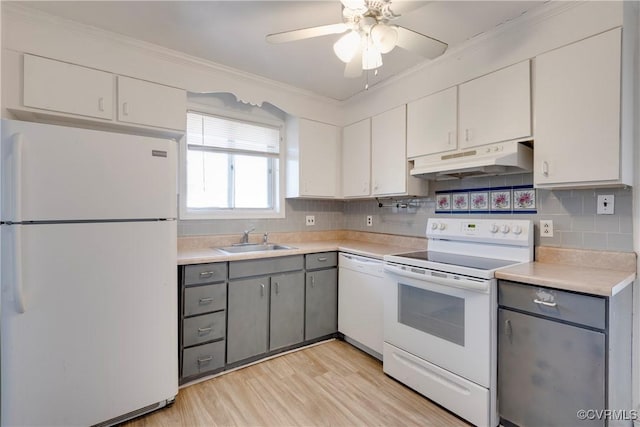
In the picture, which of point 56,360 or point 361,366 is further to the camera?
point 361,366

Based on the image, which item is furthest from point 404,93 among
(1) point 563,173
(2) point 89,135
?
(2) point 89,135

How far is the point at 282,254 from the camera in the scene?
8.16ft

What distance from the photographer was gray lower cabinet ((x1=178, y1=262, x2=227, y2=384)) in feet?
6.83

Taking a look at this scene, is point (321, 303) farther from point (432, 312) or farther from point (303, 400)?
point (432, 312)

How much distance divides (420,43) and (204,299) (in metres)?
2.07

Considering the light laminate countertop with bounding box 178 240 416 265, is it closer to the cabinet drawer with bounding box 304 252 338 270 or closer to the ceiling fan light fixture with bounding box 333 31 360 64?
the cabinet drawer with bounding box 304 252 338 270

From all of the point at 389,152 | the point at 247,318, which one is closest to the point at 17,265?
the point at 247,318

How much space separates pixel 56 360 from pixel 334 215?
104 inches

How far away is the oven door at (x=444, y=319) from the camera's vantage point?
5.49ft

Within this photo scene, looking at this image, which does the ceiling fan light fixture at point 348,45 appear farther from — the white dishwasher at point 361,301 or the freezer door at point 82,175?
the white dishwasher at point 361,301

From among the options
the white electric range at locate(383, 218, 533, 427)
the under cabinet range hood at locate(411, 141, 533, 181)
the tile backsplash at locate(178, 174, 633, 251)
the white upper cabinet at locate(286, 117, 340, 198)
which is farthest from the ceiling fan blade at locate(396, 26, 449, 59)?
the white upper cabinet at locate(286, 117, 340, 198)

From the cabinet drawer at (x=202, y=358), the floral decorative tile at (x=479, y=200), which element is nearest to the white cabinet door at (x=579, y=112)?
the floral decorative tile at (x=479, y=200)

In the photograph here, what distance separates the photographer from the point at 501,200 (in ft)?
7.30

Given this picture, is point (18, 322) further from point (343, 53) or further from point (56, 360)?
point (343, 53)
